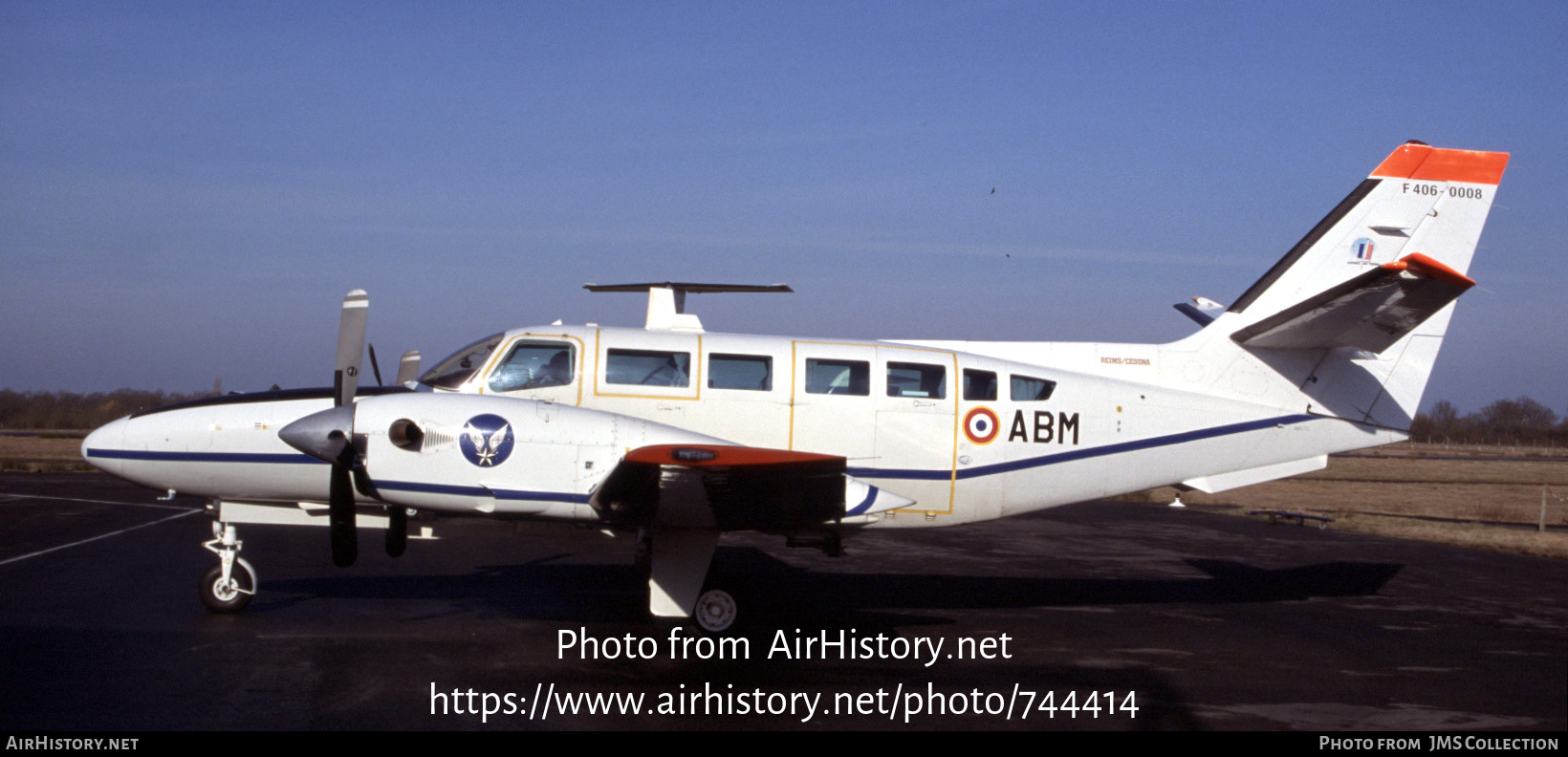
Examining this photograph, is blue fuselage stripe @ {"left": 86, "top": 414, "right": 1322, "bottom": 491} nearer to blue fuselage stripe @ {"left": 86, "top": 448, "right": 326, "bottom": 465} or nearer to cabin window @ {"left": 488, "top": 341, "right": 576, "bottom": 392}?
blue fuselage stripe @ {"left": 86, "top": 448, "right": 326, "bottom": 465}

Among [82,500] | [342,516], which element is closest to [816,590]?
[342,516]

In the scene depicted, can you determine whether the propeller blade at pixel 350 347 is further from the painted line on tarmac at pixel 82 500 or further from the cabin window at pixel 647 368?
the painted line on tarmac at pixel 82 500

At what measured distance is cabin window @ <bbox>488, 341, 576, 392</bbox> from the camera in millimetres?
9781

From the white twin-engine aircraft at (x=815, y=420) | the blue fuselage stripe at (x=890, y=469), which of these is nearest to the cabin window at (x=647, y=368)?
the white twin-engine aircraft at (x=815, y=420)

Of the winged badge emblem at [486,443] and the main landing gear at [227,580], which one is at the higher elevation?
the winged badge emblem at [486,443]

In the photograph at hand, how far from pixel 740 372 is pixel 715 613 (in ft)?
7.47

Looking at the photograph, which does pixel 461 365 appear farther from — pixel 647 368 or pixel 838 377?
pixel 838 377

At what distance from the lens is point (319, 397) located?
9.58 meters

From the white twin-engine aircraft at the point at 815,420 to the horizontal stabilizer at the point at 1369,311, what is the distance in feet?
0.09

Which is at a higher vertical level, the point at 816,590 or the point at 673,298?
the point at 673,298

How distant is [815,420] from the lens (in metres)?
9.98

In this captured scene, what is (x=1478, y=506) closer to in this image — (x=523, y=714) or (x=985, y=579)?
(x=985, y=579)

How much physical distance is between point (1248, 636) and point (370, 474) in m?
8.15

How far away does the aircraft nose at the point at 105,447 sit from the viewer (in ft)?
30.5
